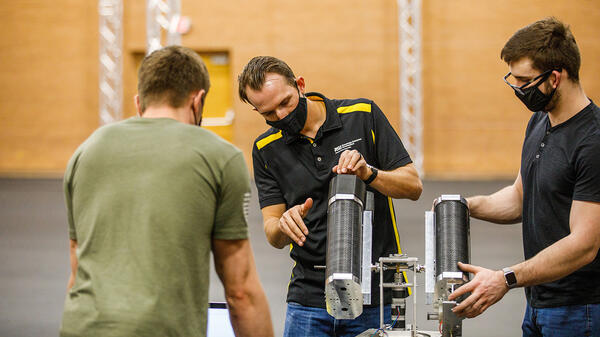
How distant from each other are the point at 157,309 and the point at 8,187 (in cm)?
1120

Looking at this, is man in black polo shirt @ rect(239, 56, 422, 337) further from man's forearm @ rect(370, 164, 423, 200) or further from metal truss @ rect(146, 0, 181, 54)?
metal truss @ rect(146, 0, 181, 54)

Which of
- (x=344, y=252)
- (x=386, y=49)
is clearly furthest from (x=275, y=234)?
(x=386, y=49)

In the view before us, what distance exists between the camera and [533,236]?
→ 2195 millimetres

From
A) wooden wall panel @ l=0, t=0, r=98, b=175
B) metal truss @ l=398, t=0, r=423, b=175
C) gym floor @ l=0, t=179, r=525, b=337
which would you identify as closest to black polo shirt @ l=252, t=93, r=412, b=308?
gym floor @ l=0, t=179, r=525, b=337

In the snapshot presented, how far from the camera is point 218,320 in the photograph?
77.3 inches

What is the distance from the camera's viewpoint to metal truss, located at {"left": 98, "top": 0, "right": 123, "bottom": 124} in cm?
1274

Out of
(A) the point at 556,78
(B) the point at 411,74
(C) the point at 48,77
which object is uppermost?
(C) the point at 48,77

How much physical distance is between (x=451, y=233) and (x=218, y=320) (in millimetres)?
721

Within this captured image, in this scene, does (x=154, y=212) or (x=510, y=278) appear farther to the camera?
(x=510, y=278)

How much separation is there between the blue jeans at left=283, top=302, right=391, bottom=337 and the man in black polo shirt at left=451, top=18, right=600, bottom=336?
0.52m

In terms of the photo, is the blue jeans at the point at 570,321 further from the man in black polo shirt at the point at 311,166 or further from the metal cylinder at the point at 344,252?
the metal cylinder at the point at 344,252

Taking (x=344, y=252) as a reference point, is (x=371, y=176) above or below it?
above

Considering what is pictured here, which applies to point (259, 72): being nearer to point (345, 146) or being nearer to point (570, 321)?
point (345, 146)

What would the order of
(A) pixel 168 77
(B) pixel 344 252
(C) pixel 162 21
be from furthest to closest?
(C) pixel 162 21, (B) pixel 344 252, (A) pixel 168 77
